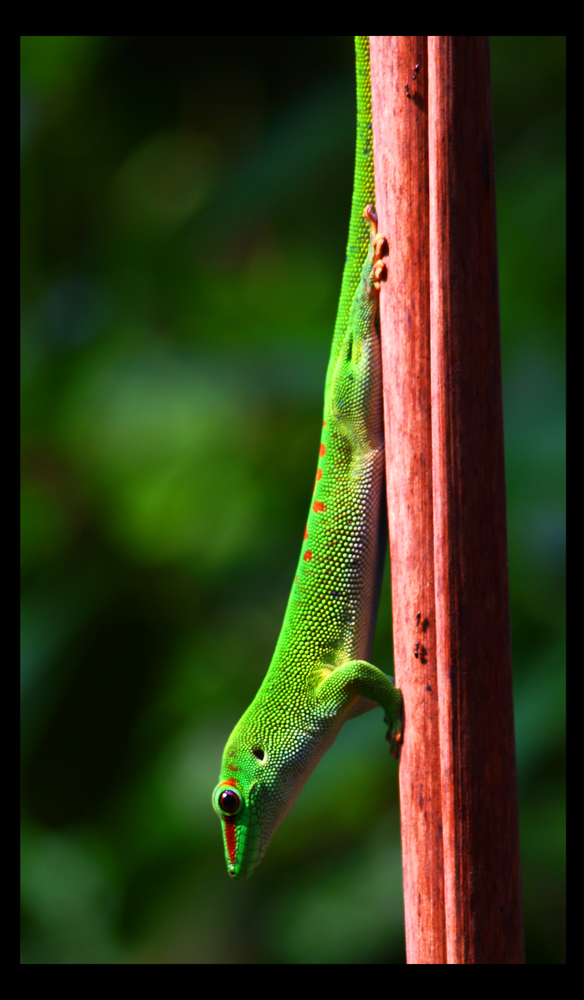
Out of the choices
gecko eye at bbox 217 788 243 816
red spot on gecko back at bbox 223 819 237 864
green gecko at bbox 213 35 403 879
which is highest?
green gecko at bbox 213 35 403 879

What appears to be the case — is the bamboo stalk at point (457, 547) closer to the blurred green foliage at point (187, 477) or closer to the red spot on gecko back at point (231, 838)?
the red spot on gecko back at point (231, 838)

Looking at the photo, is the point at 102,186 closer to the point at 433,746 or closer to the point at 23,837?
the point at 23,837

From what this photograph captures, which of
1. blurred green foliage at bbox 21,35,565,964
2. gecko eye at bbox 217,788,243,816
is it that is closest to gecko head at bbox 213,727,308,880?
gecko eye at bbox 217,788,243,816

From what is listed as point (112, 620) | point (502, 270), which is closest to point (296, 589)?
point (502, 270)

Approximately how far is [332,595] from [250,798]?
37 cm

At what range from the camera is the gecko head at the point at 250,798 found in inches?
52.2

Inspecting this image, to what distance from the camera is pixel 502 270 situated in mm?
2689

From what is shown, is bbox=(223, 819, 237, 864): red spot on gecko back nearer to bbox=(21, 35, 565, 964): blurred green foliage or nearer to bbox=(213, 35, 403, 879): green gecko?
bbox=(213, 35, 403, 879): green gecko

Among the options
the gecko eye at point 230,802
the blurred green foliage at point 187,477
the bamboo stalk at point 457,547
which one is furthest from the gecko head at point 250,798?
the blurred green foliage at point 187,477

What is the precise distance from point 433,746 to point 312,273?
265cm

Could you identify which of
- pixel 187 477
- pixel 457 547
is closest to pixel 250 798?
pixel 457 547

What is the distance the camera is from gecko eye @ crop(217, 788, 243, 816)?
132cm

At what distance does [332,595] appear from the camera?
1309mm

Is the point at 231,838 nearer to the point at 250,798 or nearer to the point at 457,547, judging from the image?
the point at 250,798
